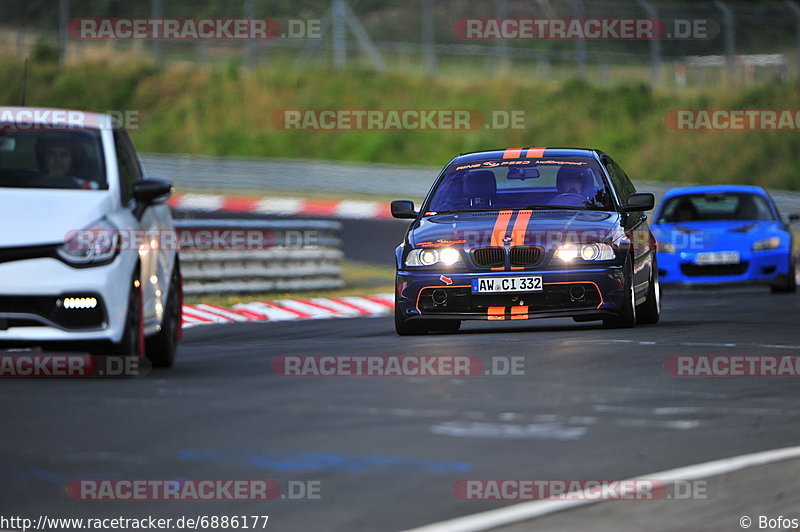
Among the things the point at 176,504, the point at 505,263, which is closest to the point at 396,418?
the point at 176,504

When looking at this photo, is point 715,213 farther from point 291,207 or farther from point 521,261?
point 291,207

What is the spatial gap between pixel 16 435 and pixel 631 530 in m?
2.95

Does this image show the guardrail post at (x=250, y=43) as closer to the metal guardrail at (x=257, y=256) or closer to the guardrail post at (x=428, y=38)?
the guardrail post at (x=428, y=38)

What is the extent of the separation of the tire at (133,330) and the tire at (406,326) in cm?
349

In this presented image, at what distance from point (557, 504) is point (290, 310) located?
1253 centimetres

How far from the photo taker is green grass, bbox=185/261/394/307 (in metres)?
19.4

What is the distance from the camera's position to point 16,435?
714cm

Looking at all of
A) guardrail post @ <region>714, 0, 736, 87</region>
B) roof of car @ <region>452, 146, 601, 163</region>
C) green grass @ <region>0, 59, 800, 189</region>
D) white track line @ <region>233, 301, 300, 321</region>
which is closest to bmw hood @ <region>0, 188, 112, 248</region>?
roof of car @ <region>452, 146, 601, 163</region>

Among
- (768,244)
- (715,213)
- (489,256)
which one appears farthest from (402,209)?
(715,213)

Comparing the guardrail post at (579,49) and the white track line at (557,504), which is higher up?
the guardrail post at (579,49)

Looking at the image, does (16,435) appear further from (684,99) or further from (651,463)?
(684,99)

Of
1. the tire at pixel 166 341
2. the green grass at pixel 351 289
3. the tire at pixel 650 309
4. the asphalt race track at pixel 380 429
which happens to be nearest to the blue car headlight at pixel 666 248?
the green grass at pixel 351 289

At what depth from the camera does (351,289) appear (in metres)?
21.8

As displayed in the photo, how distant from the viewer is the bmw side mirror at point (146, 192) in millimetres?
10000
